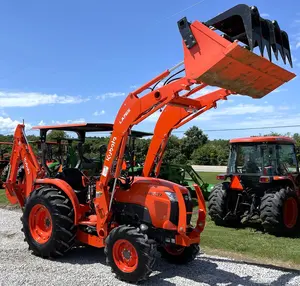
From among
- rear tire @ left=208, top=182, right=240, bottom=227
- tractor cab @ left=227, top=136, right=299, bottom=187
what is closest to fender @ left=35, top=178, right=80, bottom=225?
rear tire @ left=208, top=182, right=240, bottom=227

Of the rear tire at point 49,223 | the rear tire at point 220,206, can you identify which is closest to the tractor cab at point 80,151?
the rear tire at point 49,223

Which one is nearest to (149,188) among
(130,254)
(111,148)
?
(111,148)

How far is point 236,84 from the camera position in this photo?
5387 millimetres

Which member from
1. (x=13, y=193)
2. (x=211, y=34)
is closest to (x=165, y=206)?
(x=211, y=34)

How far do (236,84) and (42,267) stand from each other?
4.03 metres

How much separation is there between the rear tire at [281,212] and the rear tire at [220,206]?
3.68 feet

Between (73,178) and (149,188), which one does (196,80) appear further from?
(73,178)

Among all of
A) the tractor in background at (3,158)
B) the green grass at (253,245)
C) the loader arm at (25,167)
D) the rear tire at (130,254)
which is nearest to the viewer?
the rear tire at (130,254)

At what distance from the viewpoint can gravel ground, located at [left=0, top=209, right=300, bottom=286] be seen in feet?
18.7

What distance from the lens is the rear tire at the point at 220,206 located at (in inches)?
392

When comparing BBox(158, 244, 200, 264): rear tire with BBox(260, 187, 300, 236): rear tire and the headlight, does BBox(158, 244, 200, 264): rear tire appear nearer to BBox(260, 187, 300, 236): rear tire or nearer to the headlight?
the headlight

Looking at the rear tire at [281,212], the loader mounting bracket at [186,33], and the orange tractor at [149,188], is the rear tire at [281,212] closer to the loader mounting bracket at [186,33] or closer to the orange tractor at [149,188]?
the orange tractor at [149,188]

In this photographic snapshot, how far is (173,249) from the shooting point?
6.58 meters

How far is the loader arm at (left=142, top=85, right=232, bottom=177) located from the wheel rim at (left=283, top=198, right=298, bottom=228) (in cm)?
358
